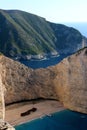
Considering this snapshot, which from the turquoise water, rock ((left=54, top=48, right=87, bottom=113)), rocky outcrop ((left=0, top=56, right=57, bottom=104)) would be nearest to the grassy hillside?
rocky outcrop ((left=0, top=56, right=57, bottom=104))

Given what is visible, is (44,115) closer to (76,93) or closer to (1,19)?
(76,93)

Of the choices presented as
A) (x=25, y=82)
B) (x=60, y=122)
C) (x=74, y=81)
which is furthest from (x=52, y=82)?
(x=60, y=122)

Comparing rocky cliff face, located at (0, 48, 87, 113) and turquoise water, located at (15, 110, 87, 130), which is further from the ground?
rocky cliff face, located at (0, 48, 87, 113)

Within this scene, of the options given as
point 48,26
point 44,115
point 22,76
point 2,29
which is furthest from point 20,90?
point 48,26

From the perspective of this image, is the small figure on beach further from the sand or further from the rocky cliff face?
the rocky cliff face

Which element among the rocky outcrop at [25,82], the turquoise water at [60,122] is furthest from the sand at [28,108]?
the rocky outcrop at [25,82]

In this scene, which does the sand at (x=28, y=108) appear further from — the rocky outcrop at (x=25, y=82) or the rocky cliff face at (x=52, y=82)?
the rocky outcrop at (x=25, y=82)

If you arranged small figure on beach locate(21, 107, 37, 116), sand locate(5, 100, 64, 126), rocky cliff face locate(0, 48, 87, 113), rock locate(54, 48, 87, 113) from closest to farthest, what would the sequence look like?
sand locate(5, 100, 64, 126), small figure on beach locate(21, 107, 37, 116), rock locate(54, 48, 87, 113), rocky cliff face locate(0, 48, 87, 113)

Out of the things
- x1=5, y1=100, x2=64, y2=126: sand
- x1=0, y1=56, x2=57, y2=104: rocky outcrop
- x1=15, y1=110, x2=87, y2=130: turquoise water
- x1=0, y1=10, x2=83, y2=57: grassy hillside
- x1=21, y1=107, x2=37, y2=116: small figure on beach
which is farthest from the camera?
x1=0, y1=10, x2=83, y2=57: grassy hillside
